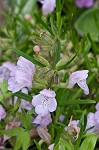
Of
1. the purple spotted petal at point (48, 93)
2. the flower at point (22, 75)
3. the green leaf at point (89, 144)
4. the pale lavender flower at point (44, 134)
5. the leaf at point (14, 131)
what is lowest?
the pale lavender flower at point (44, 134)

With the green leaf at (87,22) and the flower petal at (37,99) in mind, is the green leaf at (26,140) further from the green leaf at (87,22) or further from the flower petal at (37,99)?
the green leaf at (87,22)

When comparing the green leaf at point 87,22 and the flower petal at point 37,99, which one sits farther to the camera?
the green leaf at point 87,22

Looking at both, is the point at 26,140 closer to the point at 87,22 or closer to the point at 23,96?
the point at 23,96

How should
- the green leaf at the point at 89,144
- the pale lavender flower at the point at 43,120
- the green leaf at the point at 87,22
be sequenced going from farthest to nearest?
the green leaf at the point at 87,22 → the pale lavender flower at the point at 43,120 → the green leaf at the point at 89,144

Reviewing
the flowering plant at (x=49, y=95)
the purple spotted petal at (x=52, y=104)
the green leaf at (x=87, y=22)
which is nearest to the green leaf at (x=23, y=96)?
the flowering plant at (x=49, y=95)

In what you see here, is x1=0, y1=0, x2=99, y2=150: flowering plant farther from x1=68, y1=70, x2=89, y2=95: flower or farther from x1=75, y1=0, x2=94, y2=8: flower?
x1=75, y1=0, x2=94, y2=8: flower

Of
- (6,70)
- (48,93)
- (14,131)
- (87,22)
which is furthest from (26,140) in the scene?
(87,22)
